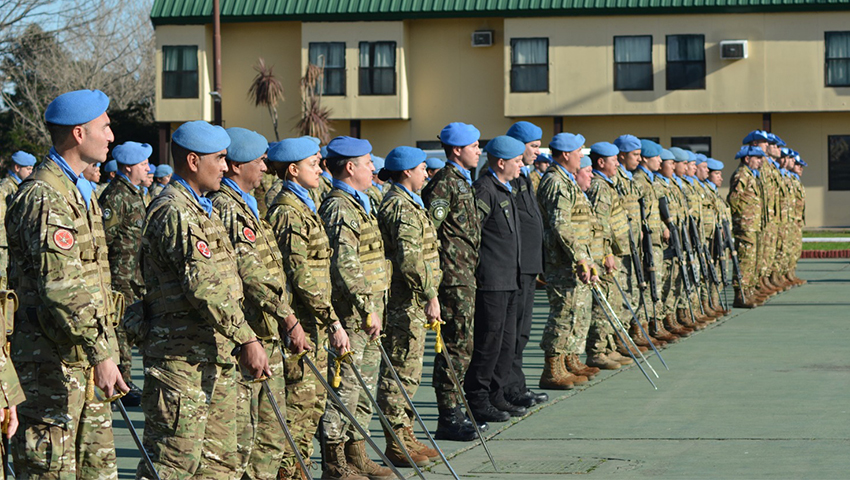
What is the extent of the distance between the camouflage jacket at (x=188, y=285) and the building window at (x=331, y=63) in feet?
104

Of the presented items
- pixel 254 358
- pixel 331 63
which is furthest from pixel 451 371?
pixel 331 63

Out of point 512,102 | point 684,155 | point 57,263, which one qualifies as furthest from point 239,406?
point 512,102

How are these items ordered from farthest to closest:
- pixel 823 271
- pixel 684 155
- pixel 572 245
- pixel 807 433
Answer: pixel 823 271, pixel 684 155, pixel 572 245, pixel 807 433

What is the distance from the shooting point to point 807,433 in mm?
8742

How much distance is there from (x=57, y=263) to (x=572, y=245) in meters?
6.46

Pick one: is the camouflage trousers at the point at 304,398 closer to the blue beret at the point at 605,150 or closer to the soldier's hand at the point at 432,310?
the soldier's hand at the point at 432,310

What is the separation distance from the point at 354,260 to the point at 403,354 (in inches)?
43.3

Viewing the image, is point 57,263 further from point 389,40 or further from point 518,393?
point 389,40

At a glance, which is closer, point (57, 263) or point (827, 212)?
point (57, 263)

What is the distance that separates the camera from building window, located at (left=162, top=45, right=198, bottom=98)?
125 feet

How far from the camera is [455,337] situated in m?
8.96

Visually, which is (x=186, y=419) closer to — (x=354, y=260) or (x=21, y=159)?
(x=354, y=260)

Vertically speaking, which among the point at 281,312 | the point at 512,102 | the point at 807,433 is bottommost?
the point at 807,433

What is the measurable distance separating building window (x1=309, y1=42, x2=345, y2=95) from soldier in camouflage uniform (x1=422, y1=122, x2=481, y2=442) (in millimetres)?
A: 28368
